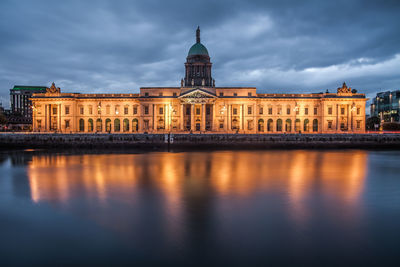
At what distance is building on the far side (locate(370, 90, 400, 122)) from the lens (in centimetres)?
10862

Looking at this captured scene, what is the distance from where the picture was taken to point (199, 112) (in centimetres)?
7944

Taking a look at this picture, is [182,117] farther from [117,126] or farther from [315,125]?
[315,125]

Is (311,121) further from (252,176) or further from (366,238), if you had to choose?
(366,238)

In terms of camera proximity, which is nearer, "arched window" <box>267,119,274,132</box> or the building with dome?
the building with dome

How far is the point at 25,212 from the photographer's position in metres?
13.8

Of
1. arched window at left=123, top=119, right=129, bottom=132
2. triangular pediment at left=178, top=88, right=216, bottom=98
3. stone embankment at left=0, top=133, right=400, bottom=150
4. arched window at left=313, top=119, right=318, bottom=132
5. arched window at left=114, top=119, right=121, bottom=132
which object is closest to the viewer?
stone embankment at left=0, top=133, right=400, bottom=150

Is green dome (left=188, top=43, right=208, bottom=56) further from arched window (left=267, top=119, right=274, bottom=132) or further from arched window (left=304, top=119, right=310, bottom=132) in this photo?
arched window (left=304, top=119, right=310, bottom=132)

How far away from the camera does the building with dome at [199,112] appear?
7875 centimetres

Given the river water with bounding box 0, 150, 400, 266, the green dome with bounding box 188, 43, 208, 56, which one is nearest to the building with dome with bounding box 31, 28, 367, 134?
the green dome with bounding box 188, 43, 208, 56

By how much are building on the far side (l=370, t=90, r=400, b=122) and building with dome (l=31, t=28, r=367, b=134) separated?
4012 cm

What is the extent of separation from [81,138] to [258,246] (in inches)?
1851

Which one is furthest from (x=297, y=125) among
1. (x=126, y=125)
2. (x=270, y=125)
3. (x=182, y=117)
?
(x=126, y=125)

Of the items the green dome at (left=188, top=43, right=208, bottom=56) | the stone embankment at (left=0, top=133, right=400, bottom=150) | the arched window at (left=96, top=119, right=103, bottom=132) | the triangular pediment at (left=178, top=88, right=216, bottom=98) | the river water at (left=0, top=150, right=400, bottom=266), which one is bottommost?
the river water at (left=0, top=150, right=400, bottom=266)

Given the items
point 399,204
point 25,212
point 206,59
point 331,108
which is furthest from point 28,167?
point 331,108
